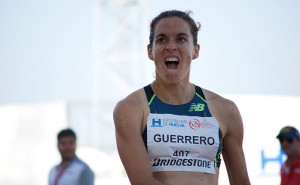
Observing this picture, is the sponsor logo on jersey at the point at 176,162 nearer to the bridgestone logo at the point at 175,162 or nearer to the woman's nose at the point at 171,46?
the bridgestone logo at the point at 175,162

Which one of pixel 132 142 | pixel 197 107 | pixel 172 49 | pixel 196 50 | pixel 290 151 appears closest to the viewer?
pixel 132 142

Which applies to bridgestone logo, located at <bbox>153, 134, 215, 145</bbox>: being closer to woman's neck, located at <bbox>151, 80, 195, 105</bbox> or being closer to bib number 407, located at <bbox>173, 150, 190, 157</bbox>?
bib number 407, located at <bbox>173, 150, 190, 157</bbox>

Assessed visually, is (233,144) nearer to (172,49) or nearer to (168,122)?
(168,122)

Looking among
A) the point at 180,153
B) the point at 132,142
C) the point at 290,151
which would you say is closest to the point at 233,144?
the point at 180,153

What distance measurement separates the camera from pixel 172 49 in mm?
2613

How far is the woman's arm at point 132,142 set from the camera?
7.97 ft

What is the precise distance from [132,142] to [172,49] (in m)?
0.51

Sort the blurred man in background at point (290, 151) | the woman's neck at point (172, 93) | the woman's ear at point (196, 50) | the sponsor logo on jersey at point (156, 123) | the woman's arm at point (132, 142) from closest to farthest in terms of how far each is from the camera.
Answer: the woman's arm at point (132, 142)
the sponsor logo on jersey at point (156, 123)
the woman's neck at point (172, 93)
the woman's ear at point (196, 50)
the blurred man in background at point (290, 151)

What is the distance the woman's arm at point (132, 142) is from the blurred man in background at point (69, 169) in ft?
8.62

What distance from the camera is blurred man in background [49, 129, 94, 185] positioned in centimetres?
506

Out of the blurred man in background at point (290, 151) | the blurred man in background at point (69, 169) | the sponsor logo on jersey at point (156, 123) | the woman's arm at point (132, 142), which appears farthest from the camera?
the blurred man in background at point (69, 169)

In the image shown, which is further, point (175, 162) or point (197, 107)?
point (197, 107)

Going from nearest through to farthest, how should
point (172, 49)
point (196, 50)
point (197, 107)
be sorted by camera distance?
point (172, 49), point (197, 107), point (196, 50)

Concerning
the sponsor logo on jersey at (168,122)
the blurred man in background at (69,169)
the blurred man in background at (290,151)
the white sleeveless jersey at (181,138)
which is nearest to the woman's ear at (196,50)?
the white sleeveless jersey at (181,138)
